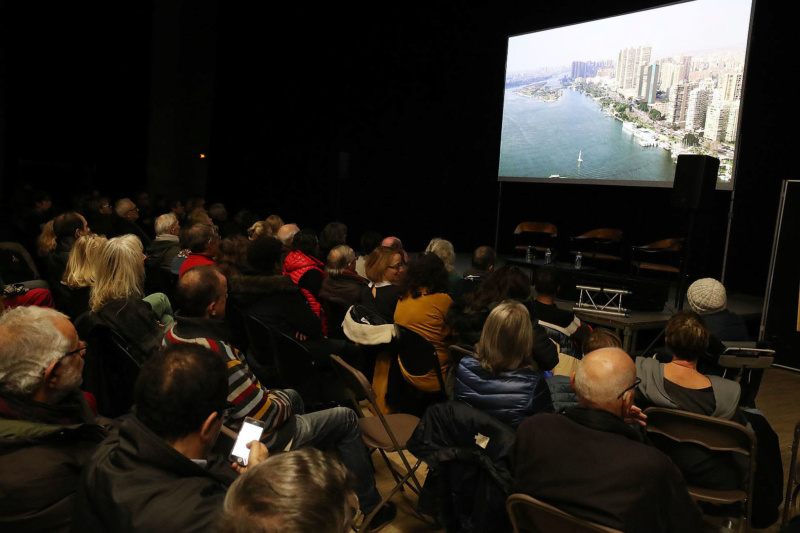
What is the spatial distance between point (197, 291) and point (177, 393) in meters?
0.94

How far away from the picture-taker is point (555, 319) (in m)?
3.73

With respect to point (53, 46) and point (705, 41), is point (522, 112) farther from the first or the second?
point (53, 46)

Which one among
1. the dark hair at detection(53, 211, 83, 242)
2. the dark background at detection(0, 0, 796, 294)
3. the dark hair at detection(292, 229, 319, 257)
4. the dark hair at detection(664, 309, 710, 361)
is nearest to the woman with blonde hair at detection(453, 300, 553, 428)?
the dark hair at detection(664, 309, 710, 361)

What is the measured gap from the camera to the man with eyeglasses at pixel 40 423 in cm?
143

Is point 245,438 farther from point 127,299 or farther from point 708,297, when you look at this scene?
point 708,297

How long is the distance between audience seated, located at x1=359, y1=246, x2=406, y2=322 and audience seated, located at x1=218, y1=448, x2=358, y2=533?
9.60ft

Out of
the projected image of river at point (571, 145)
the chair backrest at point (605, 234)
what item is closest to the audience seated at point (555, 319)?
the projected image of river at point (571, 145)

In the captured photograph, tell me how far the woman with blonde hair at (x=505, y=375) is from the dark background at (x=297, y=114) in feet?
24.1

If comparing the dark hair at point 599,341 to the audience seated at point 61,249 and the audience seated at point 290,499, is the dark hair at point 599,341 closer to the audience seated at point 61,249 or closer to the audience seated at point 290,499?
the audience seated at point 290,499

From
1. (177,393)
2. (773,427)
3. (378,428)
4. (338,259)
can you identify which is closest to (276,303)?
(378,428)

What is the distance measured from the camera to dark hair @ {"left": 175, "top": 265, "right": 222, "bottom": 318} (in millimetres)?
2324

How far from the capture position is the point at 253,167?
1102 cm

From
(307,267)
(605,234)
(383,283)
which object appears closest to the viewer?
(383,283)

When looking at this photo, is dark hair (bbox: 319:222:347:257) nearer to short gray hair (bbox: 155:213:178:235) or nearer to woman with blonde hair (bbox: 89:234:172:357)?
short gray hair (bbox: 155:213:178:235)
